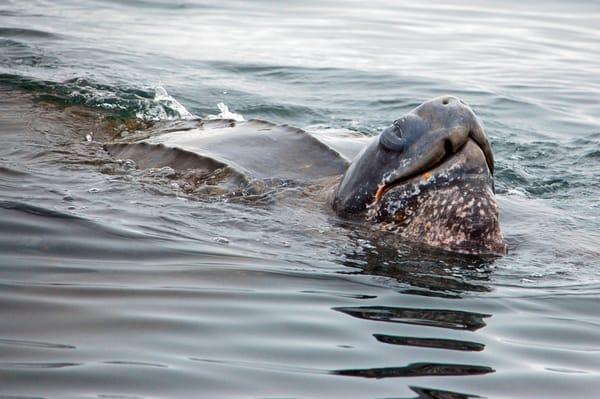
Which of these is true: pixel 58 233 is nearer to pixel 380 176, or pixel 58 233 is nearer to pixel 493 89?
pixel 380 176

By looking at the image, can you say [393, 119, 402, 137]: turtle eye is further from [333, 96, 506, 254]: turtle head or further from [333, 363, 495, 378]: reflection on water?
[333, 363, 495, 378]: reflection on water

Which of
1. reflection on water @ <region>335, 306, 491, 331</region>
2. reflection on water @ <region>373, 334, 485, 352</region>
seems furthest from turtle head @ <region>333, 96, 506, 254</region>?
reflection on water @ <region>373, 334, 485, 352</region>

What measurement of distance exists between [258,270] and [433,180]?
1.03 meters

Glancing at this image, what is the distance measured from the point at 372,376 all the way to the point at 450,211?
182cm

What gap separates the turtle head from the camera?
4.75 meters

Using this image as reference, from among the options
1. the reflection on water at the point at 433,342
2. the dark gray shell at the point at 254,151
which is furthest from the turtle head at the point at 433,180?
the reflection on water at the point at 433,342

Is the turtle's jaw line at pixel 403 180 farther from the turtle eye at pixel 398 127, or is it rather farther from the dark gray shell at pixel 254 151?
the dark gray shell at pixel 254 151

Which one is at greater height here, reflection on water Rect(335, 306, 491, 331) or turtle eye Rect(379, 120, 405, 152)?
turtle eye Rect(379, 120, 405, 152)

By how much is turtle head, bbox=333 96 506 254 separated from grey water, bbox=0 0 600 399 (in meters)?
0.16

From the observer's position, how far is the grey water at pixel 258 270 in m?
3.28

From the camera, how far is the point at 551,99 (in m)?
10.6

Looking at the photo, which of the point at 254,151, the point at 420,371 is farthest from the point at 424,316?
the point at 254,151

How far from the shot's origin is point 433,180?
4887 mm

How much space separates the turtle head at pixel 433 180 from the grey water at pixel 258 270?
0.51 feet
